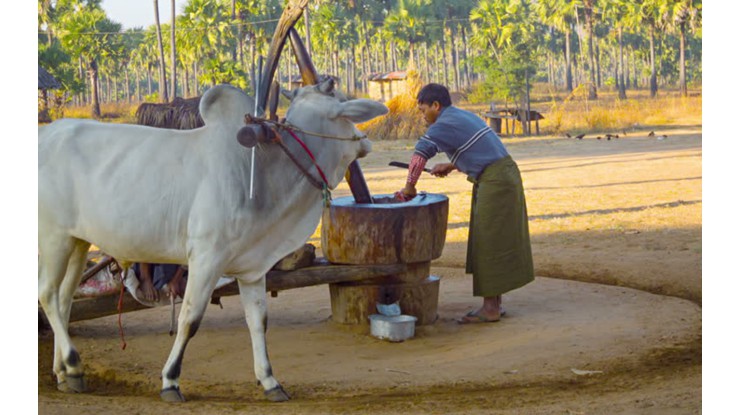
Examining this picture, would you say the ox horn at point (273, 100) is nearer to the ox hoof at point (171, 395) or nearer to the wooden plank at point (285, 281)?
the wooden plank at point (285, 281)

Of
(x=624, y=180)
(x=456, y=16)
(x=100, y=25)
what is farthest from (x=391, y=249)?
(x=456, y=16)

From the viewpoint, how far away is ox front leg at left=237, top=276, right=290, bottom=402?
5680 millimetres

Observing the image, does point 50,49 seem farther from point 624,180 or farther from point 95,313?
point 95,313

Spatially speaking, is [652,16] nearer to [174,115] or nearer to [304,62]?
[304,62]

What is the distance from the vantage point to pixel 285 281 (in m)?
7.00

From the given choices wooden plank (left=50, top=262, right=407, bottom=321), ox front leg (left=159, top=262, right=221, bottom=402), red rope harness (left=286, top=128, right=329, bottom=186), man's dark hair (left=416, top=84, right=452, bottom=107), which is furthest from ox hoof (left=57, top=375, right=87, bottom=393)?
man's dark hair (left=416, top=84, right=452, bottom=107)

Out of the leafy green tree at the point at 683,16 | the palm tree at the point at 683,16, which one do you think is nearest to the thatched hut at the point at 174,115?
the leafy green tree at the point at 683,16

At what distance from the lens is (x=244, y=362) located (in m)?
6.55

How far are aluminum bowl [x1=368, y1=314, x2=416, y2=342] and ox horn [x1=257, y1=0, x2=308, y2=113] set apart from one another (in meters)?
2.03

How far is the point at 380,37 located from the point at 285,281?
68763 mm

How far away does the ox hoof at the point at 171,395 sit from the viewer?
552 cm

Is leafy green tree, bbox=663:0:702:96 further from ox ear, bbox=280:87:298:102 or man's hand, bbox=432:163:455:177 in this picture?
ox ear, bbox=280:87:298:102

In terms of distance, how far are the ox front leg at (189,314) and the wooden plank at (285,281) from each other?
4.29 feet

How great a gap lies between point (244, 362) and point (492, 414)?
6.65ft
